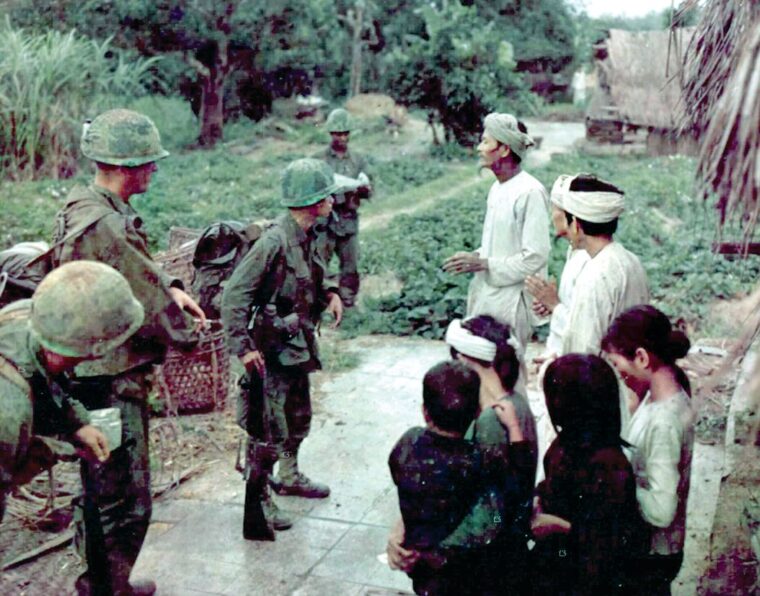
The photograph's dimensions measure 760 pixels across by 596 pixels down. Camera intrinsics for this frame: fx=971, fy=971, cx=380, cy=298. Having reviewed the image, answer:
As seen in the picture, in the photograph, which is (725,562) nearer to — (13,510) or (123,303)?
(123,303)

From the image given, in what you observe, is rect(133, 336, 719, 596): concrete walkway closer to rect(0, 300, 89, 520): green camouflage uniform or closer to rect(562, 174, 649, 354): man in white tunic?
rect(562, 174, 649, 354): man in white tunic

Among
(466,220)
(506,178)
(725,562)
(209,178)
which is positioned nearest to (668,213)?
(466,220)

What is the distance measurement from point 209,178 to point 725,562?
660 inches

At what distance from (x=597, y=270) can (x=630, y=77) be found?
1046 inches

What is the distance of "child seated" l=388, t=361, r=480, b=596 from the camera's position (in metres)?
3.33

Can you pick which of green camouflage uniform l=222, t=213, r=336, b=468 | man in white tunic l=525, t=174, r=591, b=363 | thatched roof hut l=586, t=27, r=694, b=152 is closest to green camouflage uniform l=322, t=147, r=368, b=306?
green camouflage uniform l=222, t=213, r=336, b=468

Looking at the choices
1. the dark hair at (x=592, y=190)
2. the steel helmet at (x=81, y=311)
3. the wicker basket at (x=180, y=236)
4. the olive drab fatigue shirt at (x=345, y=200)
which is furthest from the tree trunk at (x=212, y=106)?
the steel helmet at (x=81, y=311)

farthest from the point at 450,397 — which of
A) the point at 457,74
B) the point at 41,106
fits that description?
the point at 457,74

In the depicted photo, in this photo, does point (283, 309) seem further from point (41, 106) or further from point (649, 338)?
point (41, 106)

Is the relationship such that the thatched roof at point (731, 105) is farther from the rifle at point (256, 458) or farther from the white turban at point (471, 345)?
the rifle at point (256, 458)

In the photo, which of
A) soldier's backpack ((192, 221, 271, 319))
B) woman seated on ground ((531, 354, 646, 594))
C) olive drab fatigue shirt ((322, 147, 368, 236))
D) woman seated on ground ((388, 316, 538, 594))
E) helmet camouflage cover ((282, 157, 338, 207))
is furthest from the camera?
olive drab fatigue shirt ((322, 147, 368, 236))

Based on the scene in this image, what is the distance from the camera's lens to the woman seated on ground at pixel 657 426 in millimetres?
3334

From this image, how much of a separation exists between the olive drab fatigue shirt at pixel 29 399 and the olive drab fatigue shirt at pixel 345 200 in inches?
222

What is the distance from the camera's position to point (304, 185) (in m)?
5.07
